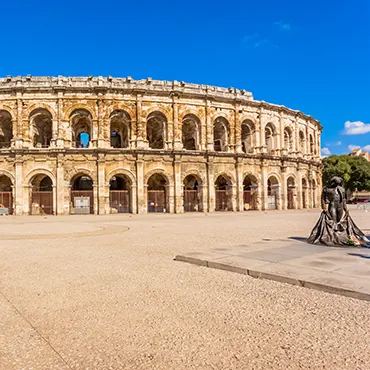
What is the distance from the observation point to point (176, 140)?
1026 inches

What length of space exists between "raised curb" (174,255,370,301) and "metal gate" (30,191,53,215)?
21057 millimetres

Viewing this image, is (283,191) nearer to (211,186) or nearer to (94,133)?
(211,186)

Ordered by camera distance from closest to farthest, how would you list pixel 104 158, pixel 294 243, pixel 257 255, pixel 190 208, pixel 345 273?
pixel 345 273 < pixel 257 255 < pixel 294 243 < pixel 104 158 < pixel 190 208

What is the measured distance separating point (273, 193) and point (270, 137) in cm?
540

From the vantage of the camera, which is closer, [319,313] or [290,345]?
[290,345]

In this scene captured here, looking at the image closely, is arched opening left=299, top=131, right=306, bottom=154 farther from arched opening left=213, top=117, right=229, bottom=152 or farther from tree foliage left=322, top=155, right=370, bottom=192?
tree foliage left=322, top=155, right=370, bottom=192

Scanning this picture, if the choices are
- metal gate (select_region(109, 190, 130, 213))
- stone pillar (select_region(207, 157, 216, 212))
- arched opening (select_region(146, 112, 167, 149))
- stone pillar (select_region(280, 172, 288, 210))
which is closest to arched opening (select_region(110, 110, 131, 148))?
arched opening (select_region(146, 112, 167, 149))

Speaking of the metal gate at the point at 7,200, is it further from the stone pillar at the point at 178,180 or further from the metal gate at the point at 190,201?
the metal gate at the point at 190,201

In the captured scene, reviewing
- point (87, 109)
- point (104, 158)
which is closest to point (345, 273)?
point (104, 158)

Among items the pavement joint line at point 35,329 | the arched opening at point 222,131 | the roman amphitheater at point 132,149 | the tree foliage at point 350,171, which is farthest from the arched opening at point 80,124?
the tree foliage at point 350,171

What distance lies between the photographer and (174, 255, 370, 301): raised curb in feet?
13.3

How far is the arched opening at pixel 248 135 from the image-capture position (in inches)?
1160

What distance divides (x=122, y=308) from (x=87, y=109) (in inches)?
916

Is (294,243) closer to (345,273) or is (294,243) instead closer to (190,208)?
(345,273)
